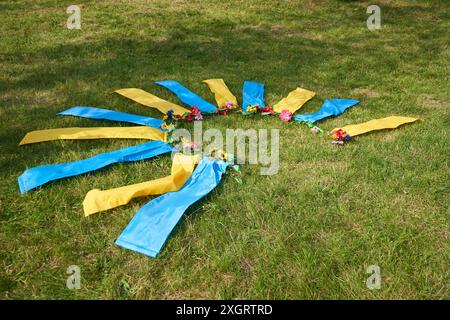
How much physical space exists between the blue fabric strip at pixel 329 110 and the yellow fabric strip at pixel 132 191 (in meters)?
1.66

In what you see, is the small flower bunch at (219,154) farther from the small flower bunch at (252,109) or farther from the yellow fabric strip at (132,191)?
the small flower bunch at (252,109)

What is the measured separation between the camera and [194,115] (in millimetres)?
4027

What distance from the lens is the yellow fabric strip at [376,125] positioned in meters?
3.75

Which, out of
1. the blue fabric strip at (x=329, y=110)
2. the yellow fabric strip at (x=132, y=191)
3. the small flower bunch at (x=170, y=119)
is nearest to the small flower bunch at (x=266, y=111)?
the blue fabric strip at (x=329, y=110)

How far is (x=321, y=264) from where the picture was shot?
7.18ft

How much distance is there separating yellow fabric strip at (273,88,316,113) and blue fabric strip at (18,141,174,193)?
1.63m

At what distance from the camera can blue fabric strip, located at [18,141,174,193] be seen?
2.76m

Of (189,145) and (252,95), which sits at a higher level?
(252,95)

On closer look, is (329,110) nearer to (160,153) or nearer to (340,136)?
(340,136)

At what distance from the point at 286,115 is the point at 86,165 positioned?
2.18 meters

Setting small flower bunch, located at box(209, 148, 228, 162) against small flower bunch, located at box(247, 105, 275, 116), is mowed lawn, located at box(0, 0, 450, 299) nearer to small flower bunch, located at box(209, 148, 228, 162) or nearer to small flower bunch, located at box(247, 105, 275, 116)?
small flower bunch, located at box(247, 105, 275, 116)

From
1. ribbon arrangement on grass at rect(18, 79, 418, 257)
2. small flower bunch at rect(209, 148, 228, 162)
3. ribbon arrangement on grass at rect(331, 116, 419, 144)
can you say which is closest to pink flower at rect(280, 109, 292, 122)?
ribbon arrangement on grass at rect(18, 79, 418, 257)

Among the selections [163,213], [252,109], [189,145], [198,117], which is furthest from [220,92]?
[163,213]
